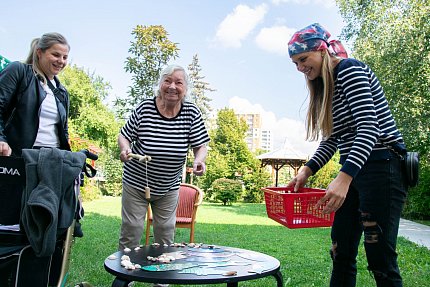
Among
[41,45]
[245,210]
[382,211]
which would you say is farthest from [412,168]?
[245,210]

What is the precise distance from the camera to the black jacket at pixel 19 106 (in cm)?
224

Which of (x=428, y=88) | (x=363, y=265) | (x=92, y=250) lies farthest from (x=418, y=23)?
(x=92, y=250)

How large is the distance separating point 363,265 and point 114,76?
2202 cm

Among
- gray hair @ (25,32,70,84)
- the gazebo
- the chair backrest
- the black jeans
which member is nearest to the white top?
gray hair @ (25,32,70,84)

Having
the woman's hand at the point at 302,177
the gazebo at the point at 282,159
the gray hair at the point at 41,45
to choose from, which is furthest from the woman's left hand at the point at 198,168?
the gazebo at the point at 282,159

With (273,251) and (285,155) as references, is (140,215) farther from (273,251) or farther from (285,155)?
(285,155)

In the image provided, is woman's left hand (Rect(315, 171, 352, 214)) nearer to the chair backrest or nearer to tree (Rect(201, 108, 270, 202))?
the chair backrest

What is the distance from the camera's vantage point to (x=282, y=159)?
56.8 feet

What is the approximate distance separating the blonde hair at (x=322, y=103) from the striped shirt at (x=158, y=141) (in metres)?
0.91

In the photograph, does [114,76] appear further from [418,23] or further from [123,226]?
[123,226]

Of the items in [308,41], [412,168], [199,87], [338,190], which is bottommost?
[338,190]

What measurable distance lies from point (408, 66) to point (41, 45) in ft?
27.8

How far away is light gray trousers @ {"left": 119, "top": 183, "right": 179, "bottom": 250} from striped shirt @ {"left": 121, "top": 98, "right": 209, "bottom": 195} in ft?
0.21

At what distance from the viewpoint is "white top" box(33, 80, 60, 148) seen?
2.31m
